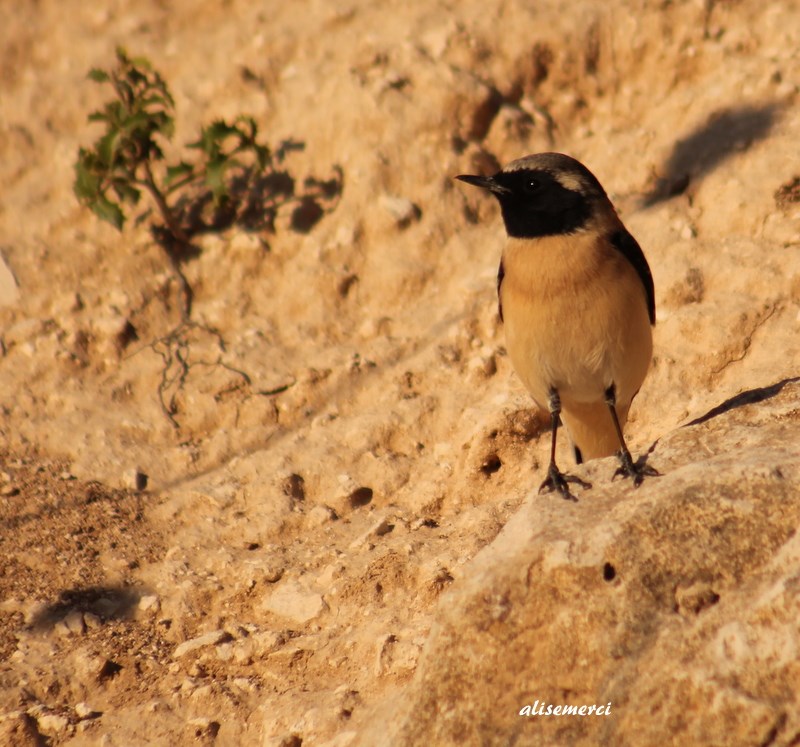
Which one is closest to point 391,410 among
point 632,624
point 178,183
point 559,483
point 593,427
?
point 593,427

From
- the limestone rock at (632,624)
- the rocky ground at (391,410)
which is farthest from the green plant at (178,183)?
the limestone rock at (632,624)

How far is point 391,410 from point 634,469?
2.40 m

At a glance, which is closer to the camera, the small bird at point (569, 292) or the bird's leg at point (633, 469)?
the bird's leg at point (633, 469)

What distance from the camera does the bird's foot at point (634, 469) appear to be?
14.5 ft

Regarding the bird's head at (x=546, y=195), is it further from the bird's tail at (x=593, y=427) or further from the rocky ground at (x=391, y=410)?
the rocky ground at (x=391, y=410)

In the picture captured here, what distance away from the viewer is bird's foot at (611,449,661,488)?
443 cm

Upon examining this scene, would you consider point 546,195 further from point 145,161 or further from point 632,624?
point 145,161

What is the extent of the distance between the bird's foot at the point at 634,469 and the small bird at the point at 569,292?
353 mm

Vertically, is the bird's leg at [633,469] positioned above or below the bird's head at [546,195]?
below

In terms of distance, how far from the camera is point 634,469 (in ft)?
14.9

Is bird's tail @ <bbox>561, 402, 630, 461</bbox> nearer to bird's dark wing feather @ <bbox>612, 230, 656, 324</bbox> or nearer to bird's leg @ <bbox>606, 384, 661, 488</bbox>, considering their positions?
bird's dark wing feather @ <bbox>612, 230, 656, 324</bbox>

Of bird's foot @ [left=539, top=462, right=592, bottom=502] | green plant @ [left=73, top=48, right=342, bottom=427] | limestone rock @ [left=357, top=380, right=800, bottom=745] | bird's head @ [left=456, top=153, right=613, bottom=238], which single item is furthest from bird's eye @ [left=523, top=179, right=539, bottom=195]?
green plant @ [left=73, top=48, right=342, bottom=427]

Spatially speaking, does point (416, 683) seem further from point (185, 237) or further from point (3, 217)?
point (3, 217)

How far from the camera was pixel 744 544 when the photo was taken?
3840 mm
